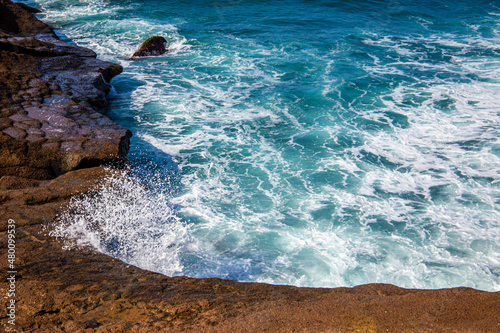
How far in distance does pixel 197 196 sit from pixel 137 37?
11.8 metres

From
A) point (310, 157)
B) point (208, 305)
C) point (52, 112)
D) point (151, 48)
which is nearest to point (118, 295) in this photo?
point (208, 305)

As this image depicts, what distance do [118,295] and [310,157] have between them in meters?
5.23

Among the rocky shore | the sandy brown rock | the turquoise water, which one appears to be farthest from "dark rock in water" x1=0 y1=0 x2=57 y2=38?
the sandy brown rock

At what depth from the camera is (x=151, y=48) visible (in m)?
14.1

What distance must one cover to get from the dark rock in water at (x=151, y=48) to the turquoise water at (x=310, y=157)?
547mm

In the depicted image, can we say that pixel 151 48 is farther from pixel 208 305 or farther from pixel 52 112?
pixel 208 305

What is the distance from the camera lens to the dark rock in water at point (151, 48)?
14.0 m

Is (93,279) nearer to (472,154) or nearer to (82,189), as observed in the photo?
(82,189)


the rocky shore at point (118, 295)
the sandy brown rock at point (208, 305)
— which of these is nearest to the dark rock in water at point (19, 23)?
the rocky shore at point (118, 295)

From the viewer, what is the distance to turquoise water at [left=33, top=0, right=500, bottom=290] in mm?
5367

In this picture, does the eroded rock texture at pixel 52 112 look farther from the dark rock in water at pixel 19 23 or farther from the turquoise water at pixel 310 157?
the dark rock in water at pixel 19 23

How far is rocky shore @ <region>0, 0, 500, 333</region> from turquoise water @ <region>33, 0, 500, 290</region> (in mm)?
576

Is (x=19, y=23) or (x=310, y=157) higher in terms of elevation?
(x=19, y=23)

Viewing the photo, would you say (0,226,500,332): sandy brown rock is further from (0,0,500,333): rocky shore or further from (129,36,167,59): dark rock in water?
(129,36,167,59): dark rock in water
